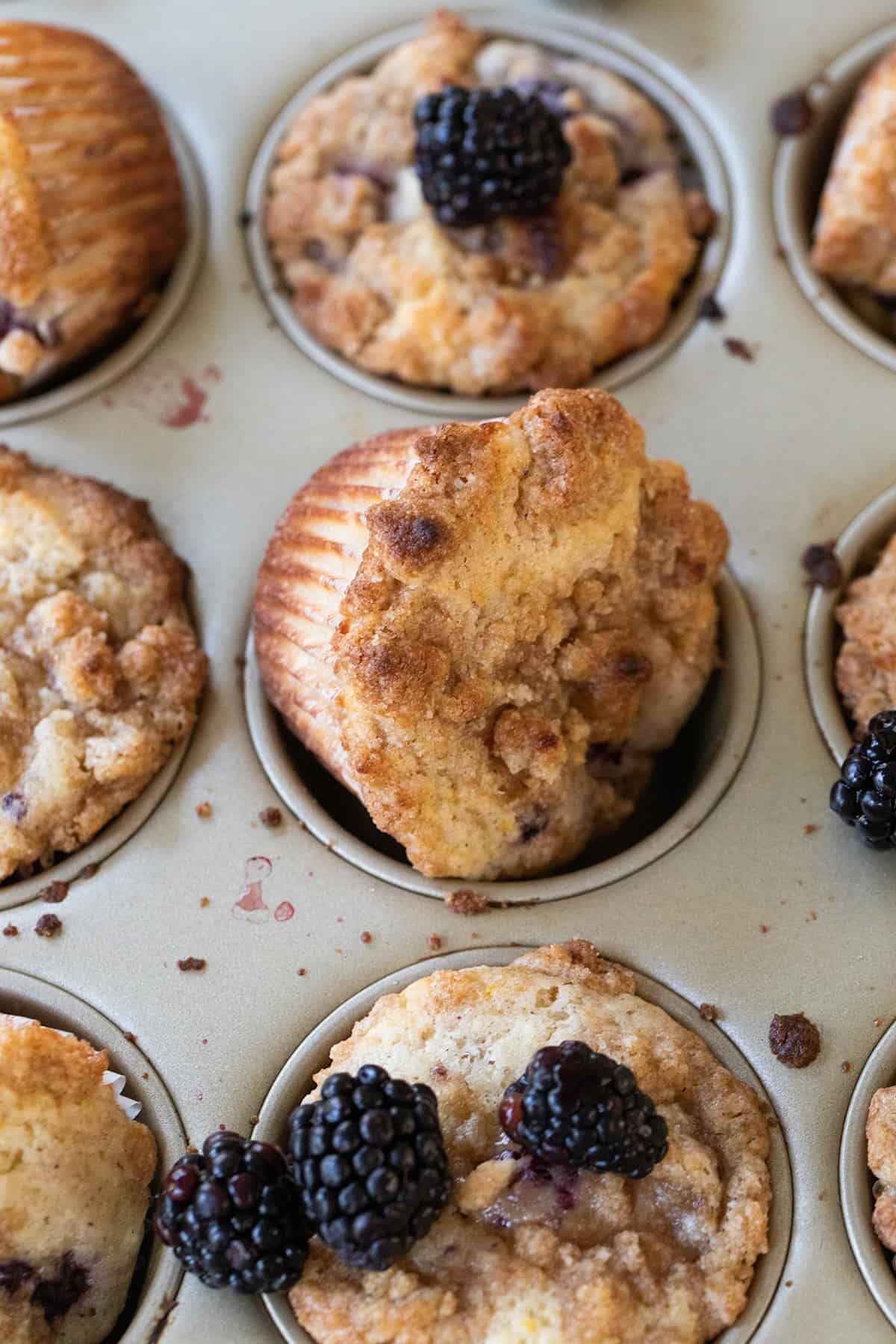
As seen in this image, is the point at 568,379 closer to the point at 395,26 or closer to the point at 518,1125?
the point at 395,26

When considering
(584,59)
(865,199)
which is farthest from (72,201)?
(865,199)

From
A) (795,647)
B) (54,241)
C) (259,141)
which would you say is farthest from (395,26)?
(795,647)

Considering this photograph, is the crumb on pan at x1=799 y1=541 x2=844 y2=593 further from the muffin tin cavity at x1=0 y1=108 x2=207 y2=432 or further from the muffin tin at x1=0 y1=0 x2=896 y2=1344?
the muffin tin cavity at x1=0 y1=108 x2=207 y2=432

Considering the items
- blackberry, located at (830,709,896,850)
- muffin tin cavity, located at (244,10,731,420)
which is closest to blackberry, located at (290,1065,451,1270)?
blackberry, located at (830,709,896,850)

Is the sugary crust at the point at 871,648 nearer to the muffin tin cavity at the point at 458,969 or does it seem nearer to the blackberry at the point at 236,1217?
the muffin tin cavity at the point at 458,969

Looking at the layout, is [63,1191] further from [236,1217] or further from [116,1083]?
[236,1217]
